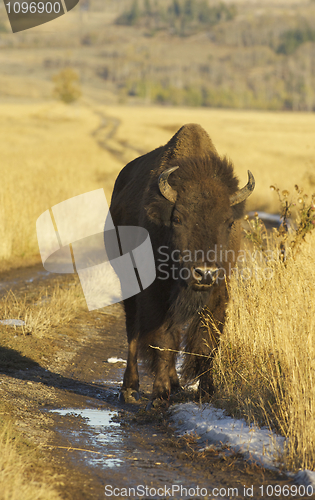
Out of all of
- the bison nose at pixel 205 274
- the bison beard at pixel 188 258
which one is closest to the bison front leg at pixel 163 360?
the bison beard at pixel 188 258

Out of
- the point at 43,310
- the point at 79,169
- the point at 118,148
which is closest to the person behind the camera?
the point at 43,310

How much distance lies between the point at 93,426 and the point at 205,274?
1688 millimetres

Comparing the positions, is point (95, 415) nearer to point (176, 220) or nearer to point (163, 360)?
point (163, 360)

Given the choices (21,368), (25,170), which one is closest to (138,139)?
(25,170)

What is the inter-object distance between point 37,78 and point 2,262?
639 ft

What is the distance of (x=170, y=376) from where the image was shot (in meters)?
6.23

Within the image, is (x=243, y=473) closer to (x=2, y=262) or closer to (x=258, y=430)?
(x=258, y=430)

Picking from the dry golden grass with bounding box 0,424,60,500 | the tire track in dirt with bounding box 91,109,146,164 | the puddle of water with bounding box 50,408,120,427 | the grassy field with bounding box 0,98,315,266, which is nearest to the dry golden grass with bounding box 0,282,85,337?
the puddle of water with bounding box 50,408,120,427

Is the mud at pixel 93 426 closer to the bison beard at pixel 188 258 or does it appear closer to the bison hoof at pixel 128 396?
the bison hoof at pixel 128 396

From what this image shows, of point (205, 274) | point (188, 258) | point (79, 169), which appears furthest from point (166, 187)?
point (79, 169)

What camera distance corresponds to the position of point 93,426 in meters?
5.11

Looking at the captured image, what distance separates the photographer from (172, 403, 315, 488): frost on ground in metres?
4.16

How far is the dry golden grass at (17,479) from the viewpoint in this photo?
337cm

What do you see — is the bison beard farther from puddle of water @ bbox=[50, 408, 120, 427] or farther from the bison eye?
puddle of water @ bbox=[50, 408, 120, 427]
